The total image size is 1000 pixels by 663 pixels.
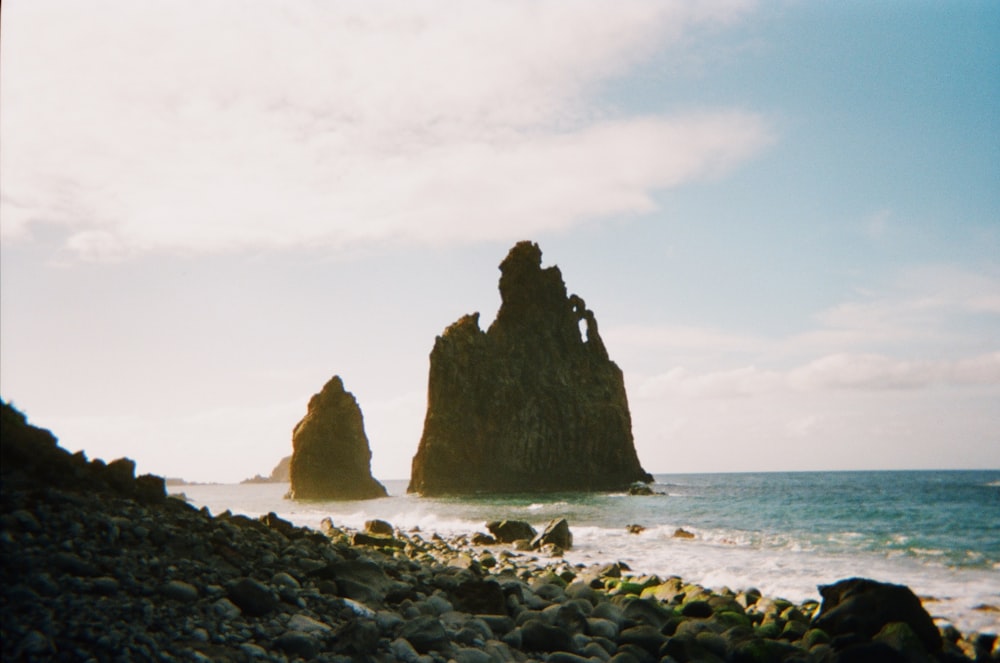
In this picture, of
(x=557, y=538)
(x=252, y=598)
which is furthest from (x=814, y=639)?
(x=557, y=538)

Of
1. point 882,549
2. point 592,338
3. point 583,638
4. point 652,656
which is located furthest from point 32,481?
point 592,338

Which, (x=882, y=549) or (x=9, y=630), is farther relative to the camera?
(x=882, y=549)

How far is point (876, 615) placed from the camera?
29.0 ft

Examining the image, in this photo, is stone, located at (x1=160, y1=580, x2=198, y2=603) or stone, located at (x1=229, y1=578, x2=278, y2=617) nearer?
stone, located at (x1=160, y1=580, x2=198, y2=603)

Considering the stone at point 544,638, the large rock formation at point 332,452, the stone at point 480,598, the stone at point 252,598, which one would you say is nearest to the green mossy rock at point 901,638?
the stone at point 544,638

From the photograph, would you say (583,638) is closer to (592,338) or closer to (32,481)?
(32,481)

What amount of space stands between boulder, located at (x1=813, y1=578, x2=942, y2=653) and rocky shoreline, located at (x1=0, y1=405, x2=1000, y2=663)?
23mm

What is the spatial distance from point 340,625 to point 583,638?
9.99 feet

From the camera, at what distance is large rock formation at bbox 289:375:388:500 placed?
247ft

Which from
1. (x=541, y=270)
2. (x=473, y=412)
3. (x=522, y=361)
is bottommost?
(x=473, y=412)

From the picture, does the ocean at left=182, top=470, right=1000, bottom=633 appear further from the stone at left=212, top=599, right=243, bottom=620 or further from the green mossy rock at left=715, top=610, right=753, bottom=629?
the stone at left=212, top=599, right=243, bottom=620

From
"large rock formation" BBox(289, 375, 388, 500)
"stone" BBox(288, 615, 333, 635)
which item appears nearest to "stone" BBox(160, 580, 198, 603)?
"stone" BBox(288, 615, 333, 635)

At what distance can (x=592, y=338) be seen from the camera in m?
87.2

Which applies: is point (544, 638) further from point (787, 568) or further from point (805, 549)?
point (805, 549)
